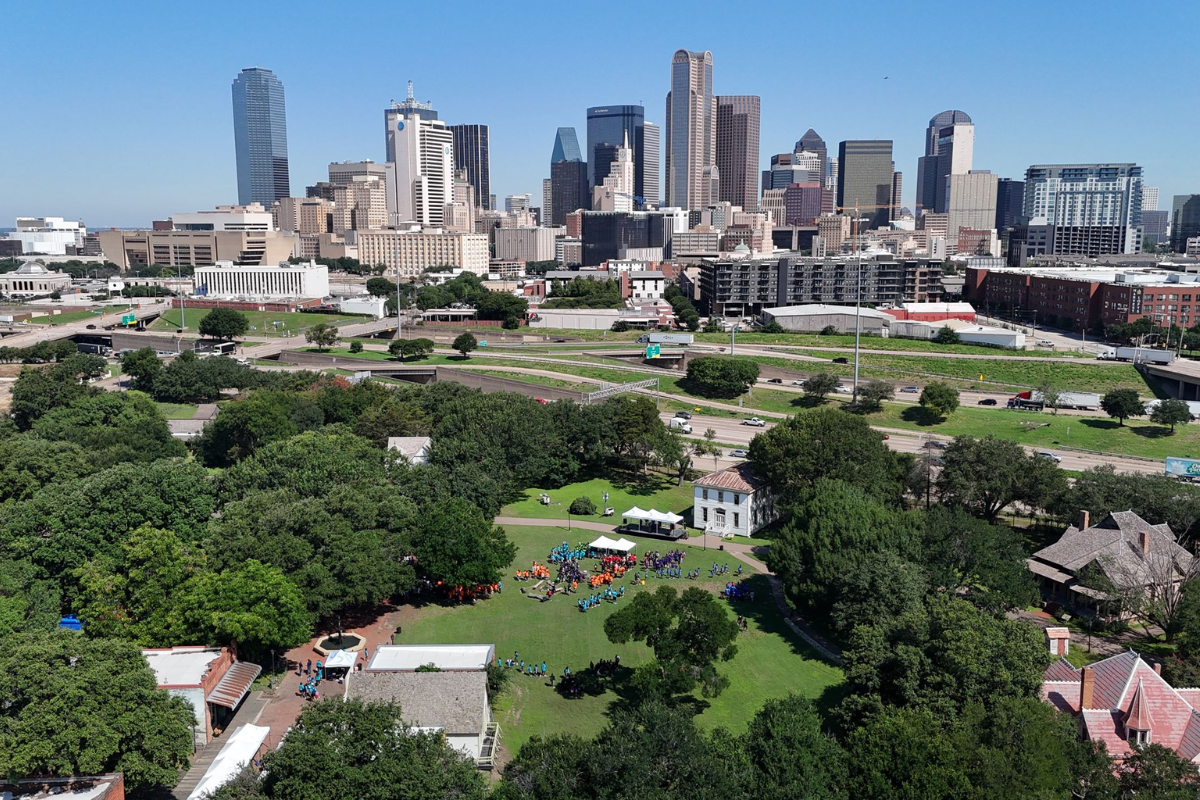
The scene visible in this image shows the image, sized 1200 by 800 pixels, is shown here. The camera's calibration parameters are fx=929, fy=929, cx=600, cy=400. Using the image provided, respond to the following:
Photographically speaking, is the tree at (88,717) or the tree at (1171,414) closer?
the tree at (88,717)

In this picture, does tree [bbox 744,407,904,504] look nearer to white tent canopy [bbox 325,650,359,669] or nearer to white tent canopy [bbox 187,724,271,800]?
white tent canopy [bbox 325,650,359,669]

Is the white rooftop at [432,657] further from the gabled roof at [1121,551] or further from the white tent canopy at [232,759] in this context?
the gabled roof at [1121,551]

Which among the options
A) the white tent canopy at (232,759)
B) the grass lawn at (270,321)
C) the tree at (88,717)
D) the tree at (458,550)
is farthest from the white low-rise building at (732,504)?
the grass lawn at (270,321)

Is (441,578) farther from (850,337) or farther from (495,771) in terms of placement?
(850,337)

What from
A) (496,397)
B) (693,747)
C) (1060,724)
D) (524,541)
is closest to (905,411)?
(496,397)

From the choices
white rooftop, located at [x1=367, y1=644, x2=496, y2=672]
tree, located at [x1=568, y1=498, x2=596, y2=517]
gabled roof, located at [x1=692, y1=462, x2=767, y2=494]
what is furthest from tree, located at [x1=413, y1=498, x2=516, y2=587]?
gabled roof, located at [x1=692, y1=462, x2=767, y2=494]

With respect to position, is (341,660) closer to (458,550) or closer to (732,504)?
(458,550)
